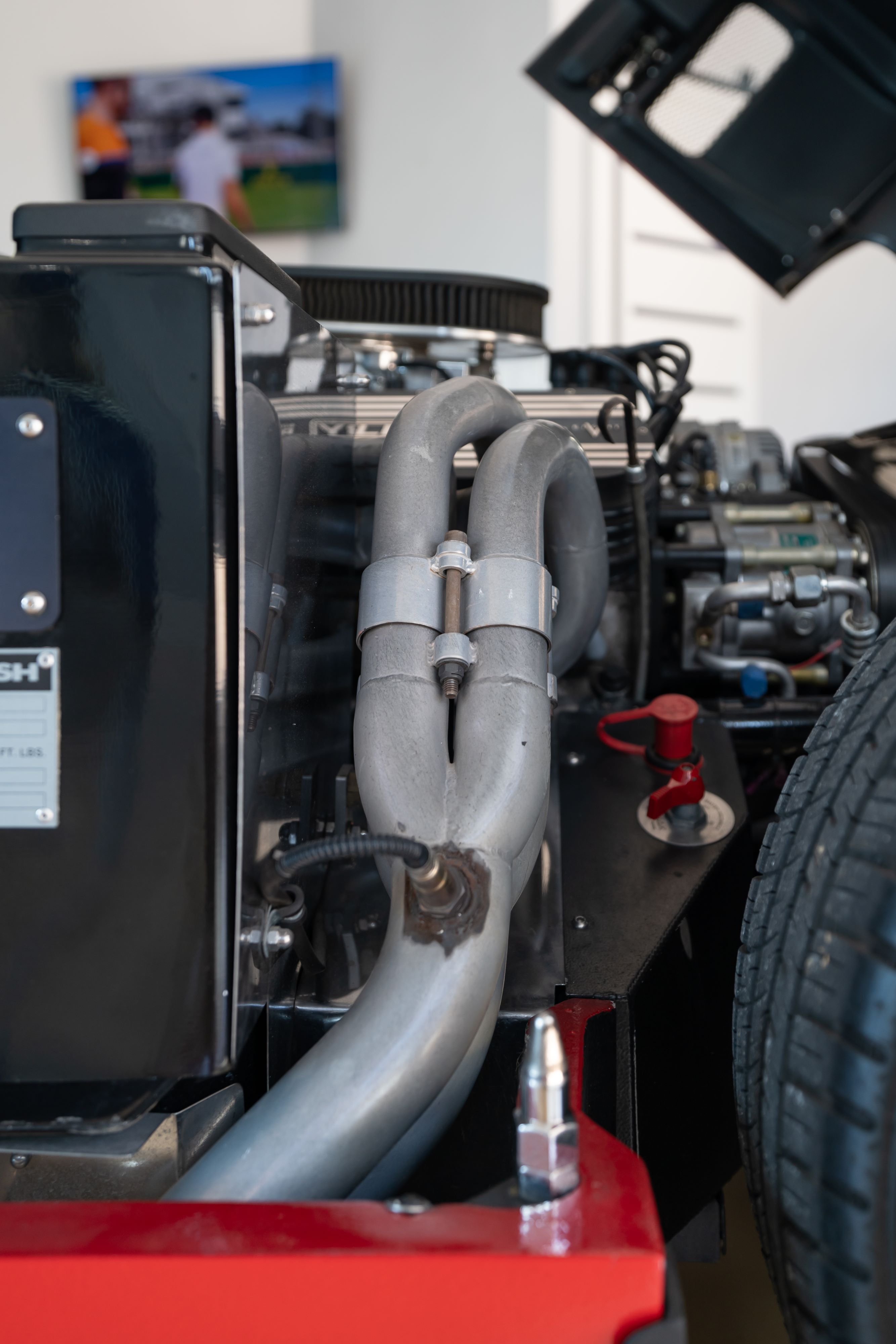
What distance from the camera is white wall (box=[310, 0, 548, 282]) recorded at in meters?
3.59

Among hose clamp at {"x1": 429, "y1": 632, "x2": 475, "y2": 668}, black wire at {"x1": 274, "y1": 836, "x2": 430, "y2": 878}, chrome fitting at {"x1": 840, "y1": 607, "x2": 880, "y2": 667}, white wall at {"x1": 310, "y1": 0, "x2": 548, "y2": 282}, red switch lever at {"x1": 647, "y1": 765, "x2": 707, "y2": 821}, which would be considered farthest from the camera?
white wall at {"x1": 310, "y1": 0, "x2": 548, "y2": 282}

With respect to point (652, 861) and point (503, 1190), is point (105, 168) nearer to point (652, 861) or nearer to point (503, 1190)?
point (652, 861)

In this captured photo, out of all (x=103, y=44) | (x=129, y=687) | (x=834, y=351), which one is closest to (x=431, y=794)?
(x=129, y=687)

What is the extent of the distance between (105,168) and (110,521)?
4.26m

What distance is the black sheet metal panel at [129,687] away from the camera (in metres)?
0.53

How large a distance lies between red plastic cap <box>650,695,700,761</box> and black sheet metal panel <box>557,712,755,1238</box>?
0.03 meters

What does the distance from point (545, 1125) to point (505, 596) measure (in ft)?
1.15

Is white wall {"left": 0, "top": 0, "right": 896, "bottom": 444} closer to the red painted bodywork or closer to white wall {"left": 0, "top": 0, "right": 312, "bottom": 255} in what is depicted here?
white wall {"left": 0, "top": 0, "right": 312, "bottom": 255}

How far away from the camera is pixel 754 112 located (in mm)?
1480

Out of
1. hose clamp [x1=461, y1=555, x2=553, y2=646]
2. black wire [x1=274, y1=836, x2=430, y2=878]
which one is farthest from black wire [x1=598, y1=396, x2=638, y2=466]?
black wire [x1=274, y1=836, x2=430, y2=878]

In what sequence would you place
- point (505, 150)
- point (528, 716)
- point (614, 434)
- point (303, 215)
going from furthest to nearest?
point (303, 215) → point (505, 150) → point (614, 434) → point (528, 716)

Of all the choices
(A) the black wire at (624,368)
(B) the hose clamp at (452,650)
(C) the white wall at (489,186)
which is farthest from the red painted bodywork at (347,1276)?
(C) the white wall at (489,186)

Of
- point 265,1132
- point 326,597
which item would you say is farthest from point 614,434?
point 265,1132

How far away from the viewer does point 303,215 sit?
4062 millimetres
